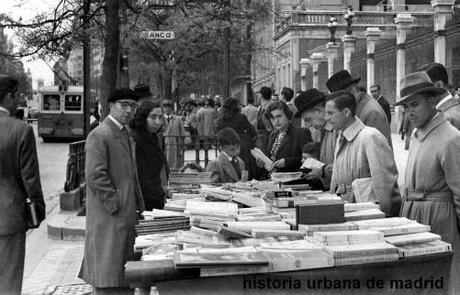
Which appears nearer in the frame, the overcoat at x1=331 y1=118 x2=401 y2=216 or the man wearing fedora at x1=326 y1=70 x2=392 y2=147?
the overcoat at x1=331 y1=118 x2=401 y2=216

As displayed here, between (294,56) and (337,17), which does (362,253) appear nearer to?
(294,56)

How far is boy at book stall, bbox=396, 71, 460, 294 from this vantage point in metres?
5.20

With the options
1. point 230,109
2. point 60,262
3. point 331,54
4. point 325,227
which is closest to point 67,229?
point 60,262

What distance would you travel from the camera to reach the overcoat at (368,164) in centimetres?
578

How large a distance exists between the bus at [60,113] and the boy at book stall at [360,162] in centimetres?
3425

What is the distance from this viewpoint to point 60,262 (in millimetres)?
9766

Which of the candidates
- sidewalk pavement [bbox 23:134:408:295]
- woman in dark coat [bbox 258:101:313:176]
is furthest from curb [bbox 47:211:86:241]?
woman in dark coat [bbox 258:101:313:176]

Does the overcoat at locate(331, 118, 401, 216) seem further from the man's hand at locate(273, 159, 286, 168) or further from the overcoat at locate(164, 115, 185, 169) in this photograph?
the overcoat at locate(164, 115, 185, 169)

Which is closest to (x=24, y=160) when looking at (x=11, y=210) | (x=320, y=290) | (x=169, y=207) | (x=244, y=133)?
(x=11, y=210)

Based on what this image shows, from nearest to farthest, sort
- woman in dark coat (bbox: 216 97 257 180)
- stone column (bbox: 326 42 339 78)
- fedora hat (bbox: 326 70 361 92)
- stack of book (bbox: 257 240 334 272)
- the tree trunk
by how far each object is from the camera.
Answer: stack of book (bbox: 257 240 334 272) → fedora hat (bbox: 326 70 361 92) → the tree trunk → woman in dark coat (bbox: 216 97 257 180) → stone column (bbox: 326 42 339 78)

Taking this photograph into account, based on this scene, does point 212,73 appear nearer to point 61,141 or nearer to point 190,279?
point 61,141

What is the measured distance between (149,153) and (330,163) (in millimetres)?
1836

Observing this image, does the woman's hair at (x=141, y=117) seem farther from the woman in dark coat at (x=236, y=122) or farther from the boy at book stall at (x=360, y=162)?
the woman in dark coat at (x=236, y=122)

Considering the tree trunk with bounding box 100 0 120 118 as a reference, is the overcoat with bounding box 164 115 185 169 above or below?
below
